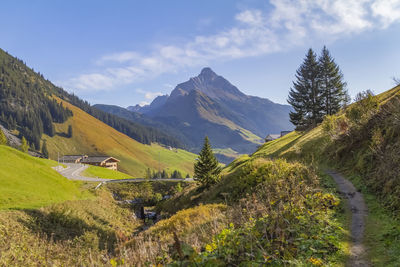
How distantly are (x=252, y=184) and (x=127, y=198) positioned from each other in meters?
56.0

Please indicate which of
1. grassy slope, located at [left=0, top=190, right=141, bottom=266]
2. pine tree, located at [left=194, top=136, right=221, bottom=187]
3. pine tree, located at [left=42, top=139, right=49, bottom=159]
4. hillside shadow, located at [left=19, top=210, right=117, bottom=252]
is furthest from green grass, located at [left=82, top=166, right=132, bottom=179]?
pine tree, located at [left=42, top=139, right=49, bottom=159]

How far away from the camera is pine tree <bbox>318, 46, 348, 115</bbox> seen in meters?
50.2

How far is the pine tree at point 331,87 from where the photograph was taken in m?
50.2

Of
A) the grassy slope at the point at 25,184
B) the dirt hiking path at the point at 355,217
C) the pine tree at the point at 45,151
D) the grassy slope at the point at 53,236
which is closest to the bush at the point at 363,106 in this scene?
the dirt hiking path at the point at 355,217

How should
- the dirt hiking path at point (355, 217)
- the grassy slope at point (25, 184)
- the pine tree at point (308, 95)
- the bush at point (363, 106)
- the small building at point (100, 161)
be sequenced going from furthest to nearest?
the small building at point (100, 161)
the pine tree at point (308, 95)
the grassy slope at point (25, 184)
the bush at point (363, 106)
the dirt hiking path at point (355, 217)

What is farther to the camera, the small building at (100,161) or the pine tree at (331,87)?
the small building at (100,161)

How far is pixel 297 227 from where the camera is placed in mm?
6633

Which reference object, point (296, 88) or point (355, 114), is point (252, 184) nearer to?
point (355, 114)

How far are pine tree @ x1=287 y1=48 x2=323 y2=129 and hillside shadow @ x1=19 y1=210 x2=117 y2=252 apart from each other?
46.3 m

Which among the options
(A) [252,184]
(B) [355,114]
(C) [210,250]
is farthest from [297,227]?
(B) [355,114]

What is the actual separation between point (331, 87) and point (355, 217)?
164ft

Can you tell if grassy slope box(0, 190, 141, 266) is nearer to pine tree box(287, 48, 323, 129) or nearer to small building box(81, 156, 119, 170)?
pine tree box(287, 48, 323, 129)

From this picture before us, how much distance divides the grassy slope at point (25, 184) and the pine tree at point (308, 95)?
1902 inches

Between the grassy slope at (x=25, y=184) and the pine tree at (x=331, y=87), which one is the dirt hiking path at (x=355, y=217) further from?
the pine tree at (x=331, y=87)
